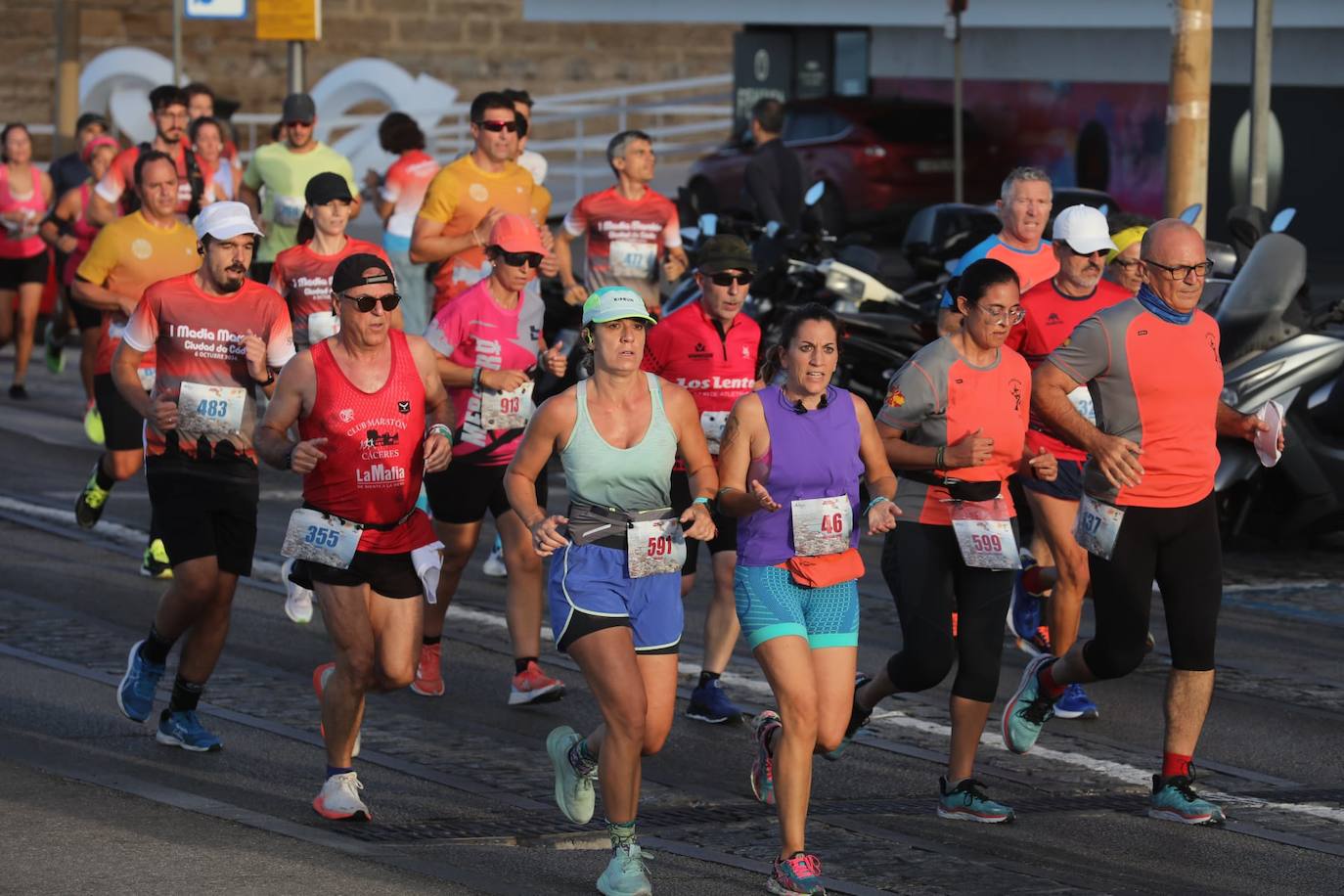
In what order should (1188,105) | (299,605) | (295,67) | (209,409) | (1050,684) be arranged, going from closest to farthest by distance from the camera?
(1050,684) < (209,409) < (299,605) < (1188,105) < (295,67)

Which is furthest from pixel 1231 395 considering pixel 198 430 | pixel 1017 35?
pixel 1017 35

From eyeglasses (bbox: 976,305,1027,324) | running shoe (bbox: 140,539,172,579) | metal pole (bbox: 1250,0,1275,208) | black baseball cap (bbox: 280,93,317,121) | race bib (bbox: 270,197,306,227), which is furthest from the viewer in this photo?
black baseball cap (bbox: 280,93,317,121)

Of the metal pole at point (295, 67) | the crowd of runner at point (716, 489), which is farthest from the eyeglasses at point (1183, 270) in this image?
the metal pole at point (295, 67)

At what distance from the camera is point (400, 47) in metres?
38.1

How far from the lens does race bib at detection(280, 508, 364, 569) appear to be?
7.63m

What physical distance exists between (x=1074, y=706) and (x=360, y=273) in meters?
3.29

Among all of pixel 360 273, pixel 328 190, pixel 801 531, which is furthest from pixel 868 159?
pixel 801 531

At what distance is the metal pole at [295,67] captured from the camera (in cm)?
2022

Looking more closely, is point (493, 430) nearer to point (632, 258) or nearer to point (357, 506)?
point (357, 506)

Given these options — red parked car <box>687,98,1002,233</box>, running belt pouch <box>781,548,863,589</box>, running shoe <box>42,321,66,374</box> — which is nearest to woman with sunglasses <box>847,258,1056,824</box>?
running belt pouch <box>781,548,863,589</box>

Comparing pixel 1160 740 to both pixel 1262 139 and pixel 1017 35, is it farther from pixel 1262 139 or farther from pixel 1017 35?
pixel 1017 35

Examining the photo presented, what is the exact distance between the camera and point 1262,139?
14.8 meters

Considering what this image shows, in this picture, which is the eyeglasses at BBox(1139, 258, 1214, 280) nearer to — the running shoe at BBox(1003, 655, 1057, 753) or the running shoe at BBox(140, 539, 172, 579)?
the running shoe at BBox(1003, 655, 1057, 753)

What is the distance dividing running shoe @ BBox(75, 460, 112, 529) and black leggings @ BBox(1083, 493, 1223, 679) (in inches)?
243
